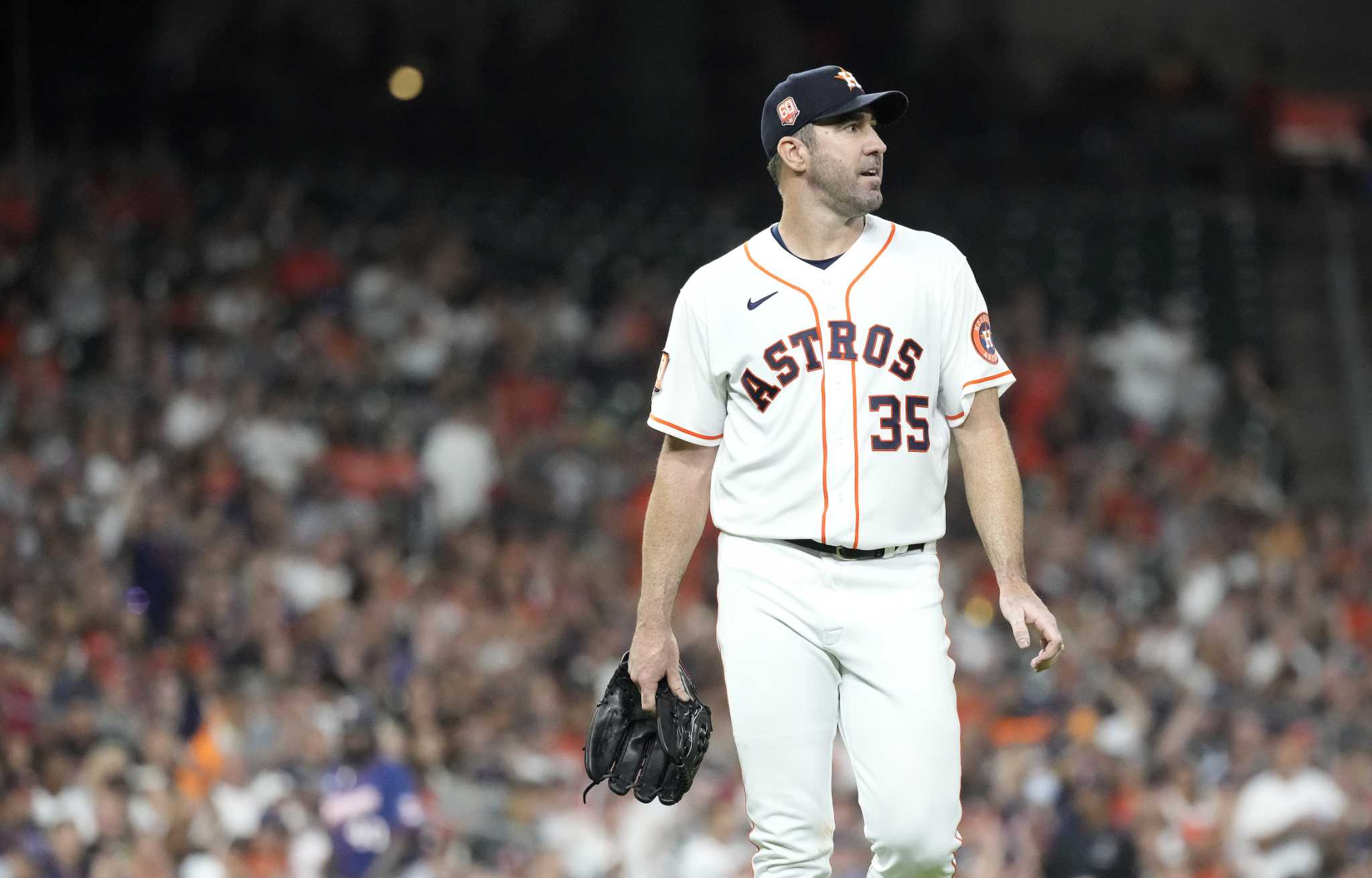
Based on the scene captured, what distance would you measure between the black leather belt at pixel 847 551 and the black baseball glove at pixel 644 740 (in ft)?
1.50

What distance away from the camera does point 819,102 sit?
430 cm

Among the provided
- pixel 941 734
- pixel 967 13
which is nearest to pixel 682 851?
pixel 941 734

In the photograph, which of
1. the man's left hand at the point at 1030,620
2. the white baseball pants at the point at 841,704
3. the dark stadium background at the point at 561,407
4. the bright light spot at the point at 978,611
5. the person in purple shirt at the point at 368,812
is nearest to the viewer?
the man's left hand at the point at 1030,620

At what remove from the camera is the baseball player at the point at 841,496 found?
13.9 feet

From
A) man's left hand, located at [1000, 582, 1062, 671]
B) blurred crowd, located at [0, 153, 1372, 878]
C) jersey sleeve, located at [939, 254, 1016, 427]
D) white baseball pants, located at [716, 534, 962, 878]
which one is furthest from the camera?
blurred crowd, located at [0, 153, 1372, 878]

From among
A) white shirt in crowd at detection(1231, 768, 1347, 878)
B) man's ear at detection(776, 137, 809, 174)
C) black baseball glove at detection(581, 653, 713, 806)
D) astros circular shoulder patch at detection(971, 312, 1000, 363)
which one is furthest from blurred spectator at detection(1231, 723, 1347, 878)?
man's ear at detection(776, 137, 809, 174)

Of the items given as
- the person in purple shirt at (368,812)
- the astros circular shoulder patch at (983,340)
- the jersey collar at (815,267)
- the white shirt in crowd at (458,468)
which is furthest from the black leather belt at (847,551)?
the white shirt in crowd at (458,468)

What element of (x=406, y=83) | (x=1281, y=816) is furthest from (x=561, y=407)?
(x=1281, y=816)

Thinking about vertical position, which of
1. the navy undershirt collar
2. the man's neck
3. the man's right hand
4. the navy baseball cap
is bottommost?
the man's right hand

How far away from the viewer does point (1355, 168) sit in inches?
724

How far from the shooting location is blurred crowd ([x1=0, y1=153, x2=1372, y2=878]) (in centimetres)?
926

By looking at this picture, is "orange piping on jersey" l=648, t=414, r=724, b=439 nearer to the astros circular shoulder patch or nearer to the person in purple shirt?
the astros circular shoulder patch

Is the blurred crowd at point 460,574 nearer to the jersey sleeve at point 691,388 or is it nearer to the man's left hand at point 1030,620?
the jersey sleeve at point 691,388

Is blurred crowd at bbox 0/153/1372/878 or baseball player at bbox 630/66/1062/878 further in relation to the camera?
blurred crowd at bbox 0/153/1372/878
